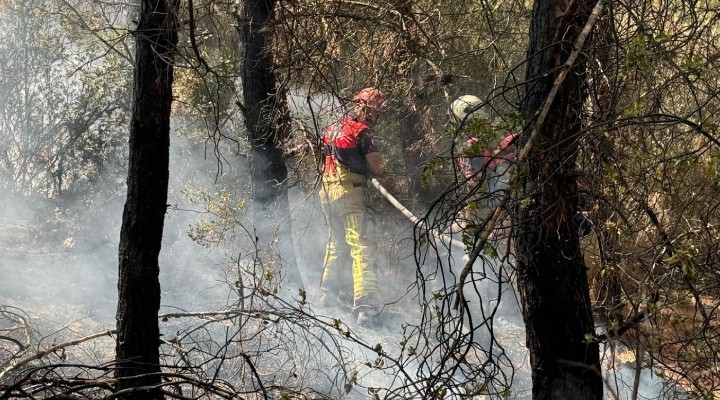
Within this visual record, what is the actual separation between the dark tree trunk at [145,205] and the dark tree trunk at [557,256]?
1.82 meters

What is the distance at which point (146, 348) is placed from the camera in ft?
12.8

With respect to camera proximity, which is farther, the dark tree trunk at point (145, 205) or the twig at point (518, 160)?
the dark tree trunk at point (145, 205)

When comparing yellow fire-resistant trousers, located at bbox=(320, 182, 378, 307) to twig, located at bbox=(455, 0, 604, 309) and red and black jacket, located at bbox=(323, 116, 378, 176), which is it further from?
twig, located at bbox=(455, 0, 604, 309)

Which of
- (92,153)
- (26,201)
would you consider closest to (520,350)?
(92,153)

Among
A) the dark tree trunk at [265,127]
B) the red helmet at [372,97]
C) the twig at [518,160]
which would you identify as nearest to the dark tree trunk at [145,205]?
the twig at [518,160]

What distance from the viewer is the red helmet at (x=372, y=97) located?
698 cm

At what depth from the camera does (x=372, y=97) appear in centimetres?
721

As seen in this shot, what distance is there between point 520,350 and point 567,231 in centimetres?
380

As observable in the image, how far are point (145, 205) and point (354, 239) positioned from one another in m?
4.12

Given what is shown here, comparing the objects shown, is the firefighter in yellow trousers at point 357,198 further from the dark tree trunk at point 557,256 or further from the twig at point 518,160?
the twig at point 518,160

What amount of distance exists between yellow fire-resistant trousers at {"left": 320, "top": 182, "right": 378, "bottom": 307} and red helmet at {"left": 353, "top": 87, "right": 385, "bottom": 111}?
37.2 inches

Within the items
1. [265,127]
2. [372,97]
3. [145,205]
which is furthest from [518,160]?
[265,127]

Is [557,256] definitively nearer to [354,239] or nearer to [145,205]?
[145,205]

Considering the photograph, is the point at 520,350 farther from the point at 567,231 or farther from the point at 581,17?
the point at 581,17
